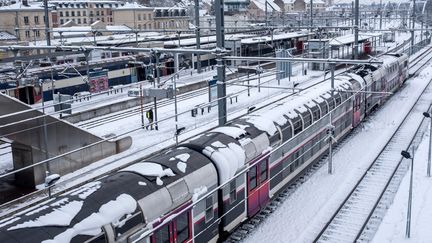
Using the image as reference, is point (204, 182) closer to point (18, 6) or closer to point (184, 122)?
point (184, 122)

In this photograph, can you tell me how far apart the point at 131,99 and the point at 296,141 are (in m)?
15.0

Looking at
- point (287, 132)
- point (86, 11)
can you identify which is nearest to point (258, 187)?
point (287, 132)

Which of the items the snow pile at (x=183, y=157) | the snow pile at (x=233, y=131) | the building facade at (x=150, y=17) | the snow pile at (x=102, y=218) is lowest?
the snow pile at (x=102, y=218)

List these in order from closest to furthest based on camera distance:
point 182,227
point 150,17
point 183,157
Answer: point 182,227 → point 183,157 → point 150,17

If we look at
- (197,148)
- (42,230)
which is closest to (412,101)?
(197,148)

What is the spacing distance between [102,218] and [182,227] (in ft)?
6.53

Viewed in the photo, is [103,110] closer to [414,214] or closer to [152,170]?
[152,170]

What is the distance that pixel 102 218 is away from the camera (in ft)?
25.6

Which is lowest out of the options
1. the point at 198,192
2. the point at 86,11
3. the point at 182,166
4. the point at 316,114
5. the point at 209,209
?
the point at 209,209

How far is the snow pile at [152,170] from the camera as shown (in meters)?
9.35

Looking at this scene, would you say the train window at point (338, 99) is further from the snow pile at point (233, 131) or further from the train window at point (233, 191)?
the train window at point (233, 191)

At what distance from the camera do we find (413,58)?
4950cm

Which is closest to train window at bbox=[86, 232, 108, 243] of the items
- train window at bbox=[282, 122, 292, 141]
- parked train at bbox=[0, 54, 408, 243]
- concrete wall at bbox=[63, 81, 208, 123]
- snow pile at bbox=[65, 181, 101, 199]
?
parked train at bbox=[0, 54, 408, 243]

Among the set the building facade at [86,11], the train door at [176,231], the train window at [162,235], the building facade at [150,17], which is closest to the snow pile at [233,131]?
the train door at [176,231]
